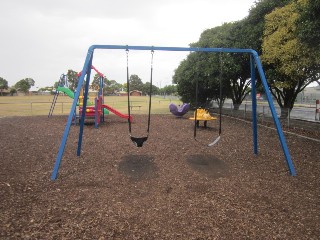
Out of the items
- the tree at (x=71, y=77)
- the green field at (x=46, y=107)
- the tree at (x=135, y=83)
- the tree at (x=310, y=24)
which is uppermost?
the tree at (x=135, y=83)

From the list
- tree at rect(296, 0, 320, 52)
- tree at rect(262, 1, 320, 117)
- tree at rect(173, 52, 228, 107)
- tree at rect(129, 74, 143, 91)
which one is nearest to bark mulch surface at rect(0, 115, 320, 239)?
tree at rect(296, 0, 320, 52)

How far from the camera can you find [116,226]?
370 centimetres

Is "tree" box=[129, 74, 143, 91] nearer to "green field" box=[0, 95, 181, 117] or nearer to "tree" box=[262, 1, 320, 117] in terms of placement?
"green field" box=[0, 95, 181, 117]

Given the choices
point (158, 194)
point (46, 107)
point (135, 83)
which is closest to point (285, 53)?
point (158, 194)

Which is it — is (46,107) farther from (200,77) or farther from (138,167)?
(138,167)

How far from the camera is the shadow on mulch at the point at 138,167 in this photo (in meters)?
5.92

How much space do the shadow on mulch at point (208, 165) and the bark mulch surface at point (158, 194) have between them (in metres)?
0.02

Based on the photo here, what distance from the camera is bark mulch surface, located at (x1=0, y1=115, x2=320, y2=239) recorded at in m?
3.65

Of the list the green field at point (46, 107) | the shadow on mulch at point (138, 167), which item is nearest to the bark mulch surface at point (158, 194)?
the shadow on mulch at point (138, 167)

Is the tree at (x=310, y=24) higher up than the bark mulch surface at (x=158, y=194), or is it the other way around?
the tree at (x=310, y=24)

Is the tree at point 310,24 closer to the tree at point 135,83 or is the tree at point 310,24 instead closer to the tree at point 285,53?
the tree at point 285,53

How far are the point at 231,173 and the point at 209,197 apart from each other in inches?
63.6

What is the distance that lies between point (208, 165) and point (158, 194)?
231 centimetres

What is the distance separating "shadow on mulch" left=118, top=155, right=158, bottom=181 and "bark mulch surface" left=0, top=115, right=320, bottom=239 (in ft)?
0.08
